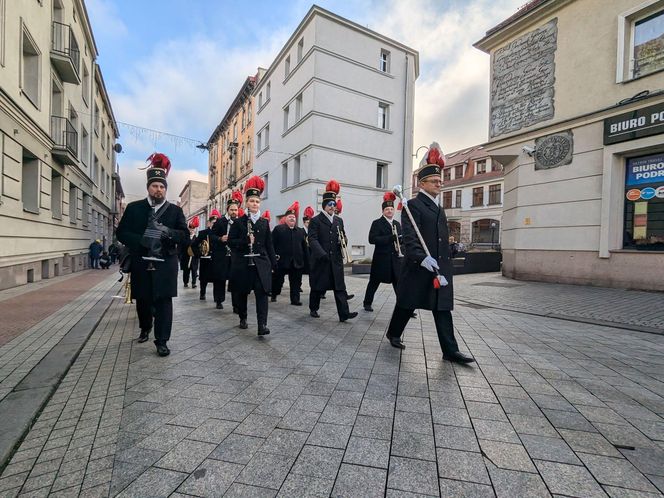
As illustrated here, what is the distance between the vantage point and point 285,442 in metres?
2.25

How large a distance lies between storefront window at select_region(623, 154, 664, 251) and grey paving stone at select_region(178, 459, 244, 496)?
37.5ft

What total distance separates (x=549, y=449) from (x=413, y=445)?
84cm

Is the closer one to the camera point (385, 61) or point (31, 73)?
point (31, 73)

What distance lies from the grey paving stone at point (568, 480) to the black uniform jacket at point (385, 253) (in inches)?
173

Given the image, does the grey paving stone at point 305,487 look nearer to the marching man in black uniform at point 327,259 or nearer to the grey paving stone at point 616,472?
the grey paving stone at point 616,472

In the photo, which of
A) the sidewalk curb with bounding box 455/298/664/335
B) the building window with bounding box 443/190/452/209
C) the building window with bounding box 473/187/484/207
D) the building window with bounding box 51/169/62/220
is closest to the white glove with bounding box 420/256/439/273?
the sidewalk curb with bounding box 455/298/664/335

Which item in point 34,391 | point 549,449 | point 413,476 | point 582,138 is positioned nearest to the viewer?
point 413,476

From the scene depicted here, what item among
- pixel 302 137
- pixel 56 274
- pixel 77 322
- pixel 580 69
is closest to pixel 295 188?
pixel 302 137

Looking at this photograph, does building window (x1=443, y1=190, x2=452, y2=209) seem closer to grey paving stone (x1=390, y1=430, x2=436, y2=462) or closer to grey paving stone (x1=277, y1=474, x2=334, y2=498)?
grey paving stone (x1=390, y1=430, x2=436, y2=462)

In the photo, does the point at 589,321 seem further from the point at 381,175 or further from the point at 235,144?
the point at 235,144

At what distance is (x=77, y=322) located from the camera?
5.68 meters

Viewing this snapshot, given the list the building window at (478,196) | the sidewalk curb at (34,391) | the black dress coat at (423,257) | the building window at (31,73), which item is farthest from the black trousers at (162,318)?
the building window at (478,196)

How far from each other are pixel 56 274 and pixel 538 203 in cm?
1734

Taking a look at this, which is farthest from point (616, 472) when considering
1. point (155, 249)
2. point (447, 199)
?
point (447, 199)
